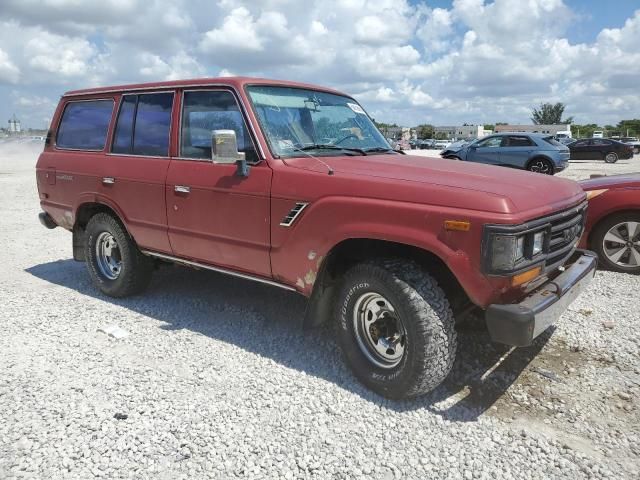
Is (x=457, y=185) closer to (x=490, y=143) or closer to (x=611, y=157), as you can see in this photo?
(x=490, y=143)

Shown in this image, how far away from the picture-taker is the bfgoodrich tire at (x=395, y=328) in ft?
9.91

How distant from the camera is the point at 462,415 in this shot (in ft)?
10.2

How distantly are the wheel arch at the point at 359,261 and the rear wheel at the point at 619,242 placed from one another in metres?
3.23

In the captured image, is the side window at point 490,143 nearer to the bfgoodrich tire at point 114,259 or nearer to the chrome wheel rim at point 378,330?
the bfgoodrich tire at point 114,259

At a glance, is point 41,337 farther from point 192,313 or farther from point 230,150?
point 230,150

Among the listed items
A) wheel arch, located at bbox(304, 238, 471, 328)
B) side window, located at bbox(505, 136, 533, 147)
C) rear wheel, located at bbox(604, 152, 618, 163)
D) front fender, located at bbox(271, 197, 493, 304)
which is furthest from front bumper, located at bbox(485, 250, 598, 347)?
rear wheel, located at bbox(604, 152, 618, 163)

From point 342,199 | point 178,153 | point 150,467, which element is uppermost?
point 178,153

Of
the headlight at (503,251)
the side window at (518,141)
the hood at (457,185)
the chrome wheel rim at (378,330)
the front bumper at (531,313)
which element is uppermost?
the side window at (518,141)

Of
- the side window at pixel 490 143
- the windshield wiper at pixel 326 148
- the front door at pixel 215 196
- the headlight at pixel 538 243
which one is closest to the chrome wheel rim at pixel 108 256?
the front door at pixel 215 196

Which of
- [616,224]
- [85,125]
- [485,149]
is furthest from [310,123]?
[485,149]

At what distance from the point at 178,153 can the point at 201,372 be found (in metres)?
1.80

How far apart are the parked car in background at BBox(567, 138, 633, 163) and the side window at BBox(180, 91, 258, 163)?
29.4 metres

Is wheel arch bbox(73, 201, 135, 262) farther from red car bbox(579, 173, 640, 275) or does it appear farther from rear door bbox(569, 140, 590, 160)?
rear door bbox(569, 140, 590, 160)

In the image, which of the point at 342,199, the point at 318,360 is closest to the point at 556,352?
the point at 318,360
